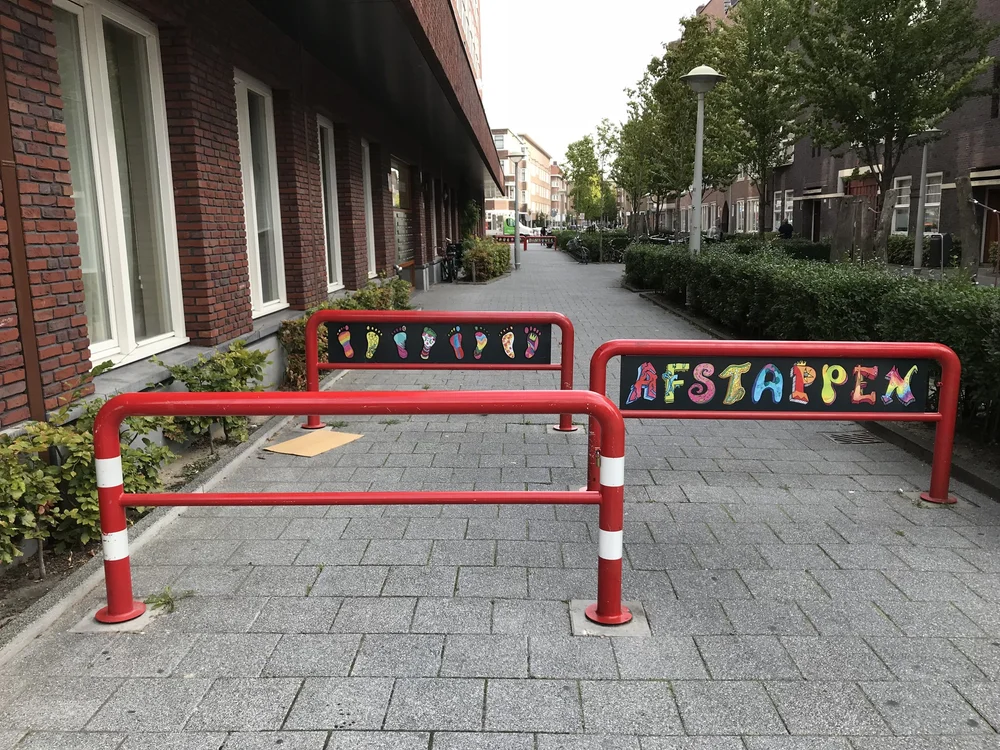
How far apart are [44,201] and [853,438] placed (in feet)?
19.1

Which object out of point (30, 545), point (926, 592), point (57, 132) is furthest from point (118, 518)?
point (926, 592)

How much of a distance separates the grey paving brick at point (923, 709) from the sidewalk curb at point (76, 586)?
10.5 ft

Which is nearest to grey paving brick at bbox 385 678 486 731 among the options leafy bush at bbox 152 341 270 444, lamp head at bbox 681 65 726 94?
leafy bush at bbox 152 341 270 444

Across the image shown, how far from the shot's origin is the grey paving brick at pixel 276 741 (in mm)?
2416

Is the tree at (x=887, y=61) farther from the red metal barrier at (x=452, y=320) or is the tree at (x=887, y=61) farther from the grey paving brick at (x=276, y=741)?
the grey paving brick at (x=276, y=741)

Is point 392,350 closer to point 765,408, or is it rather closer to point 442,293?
point 765,408

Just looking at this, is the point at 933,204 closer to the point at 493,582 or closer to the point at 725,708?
the point at 493,582

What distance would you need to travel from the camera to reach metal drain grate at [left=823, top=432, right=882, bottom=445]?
599cm

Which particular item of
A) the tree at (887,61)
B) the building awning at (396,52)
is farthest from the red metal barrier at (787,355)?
the tree at (887,61)

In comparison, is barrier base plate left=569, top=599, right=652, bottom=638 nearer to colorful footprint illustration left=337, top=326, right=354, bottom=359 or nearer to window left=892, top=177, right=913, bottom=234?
colorful footprint illustration left=337, top=326, right=354, bottom=359

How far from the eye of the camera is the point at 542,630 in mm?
3127

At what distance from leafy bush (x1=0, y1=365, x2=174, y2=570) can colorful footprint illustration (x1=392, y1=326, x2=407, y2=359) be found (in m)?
2.01

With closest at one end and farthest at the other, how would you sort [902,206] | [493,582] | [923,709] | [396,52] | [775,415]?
1. [923,709]
2. [493,582]
3. [775,415]
4. [396,52]
5. [902,206]

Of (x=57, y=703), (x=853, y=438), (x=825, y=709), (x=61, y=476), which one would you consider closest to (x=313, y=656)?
(x=57, y=703)
